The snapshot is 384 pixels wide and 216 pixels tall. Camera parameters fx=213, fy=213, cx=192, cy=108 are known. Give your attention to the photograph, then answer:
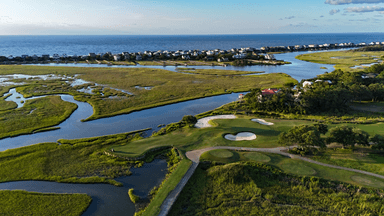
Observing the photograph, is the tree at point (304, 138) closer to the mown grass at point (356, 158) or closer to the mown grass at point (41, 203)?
the mown grass at point (356, 158)

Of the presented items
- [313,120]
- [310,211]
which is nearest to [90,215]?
[310,211]

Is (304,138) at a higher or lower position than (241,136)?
higher

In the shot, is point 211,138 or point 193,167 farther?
point 211,138

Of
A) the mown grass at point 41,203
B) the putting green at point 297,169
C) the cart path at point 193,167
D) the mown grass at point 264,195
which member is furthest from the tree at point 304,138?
the mown grass at point 41,203

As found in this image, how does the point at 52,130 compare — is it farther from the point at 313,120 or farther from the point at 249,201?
the point at 313,120

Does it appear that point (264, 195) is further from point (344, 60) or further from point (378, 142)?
point (344, 60)

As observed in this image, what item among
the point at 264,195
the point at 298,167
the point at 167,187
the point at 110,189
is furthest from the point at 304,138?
the point at 110,189

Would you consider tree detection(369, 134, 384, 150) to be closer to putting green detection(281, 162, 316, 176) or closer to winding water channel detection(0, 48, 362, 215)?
putting green detection(281, 162, 316, 176)
